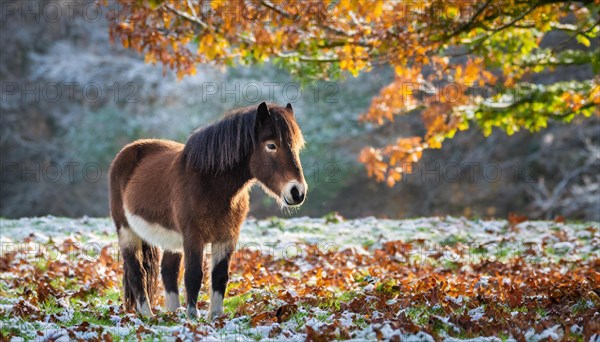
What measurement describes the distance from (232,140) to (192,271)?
3.92 ft

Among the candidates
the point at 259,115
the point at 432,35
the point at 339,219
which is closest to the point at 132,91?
the point at 339,219

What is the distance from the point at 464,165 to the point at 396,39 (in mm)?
14854

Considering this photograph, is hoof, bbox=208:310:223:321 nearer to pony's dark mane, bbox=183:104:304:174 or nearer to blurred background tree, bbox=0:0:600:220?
pony's dark mane, bbox=183:104:304:174

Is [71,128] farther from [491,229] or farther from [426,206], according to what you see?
[491,229]

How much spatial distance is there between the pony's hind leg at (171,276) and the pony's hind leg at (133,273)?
198 mm

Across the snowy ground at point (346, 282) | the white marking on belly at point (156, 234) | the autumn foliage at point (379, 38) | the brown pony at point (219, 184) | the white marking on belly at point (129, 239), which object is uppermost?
the autumn foliage at point (379, 38)

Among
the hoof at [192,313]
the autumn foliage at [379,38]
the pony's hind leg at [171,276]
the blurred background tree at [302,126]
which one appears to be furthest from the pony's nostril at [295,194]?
the blurred background tree at [302,126]

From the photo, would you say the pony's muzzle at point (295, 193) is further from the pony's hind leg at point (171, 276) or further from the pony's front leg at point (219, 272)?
the pony's hind leg at point (171, 276)

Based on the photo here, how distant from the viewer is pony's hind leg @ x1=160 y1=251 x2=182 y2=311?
24.3 feet

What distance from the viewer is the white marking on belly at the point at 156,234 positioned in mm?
7074

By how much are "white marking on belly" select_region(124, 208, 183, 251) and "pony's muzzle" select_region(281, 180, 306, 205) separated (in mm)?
1260

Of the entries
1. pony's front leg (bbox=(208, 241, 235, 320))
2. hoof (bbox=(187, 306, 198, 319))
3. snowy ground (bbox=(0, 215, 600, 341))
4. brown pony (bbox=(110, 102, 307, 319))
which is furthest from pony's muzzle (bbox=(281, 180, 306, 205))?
hoof (bbox=(187, 306, 198, 319))

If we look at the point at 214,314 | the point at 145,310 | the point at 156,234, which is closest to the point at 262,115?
the point at 156,234

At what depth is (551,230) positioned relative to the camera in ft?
41.1
